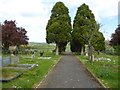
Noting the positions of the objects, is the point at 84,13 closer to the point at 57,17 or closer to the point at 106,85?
the point at 57,17

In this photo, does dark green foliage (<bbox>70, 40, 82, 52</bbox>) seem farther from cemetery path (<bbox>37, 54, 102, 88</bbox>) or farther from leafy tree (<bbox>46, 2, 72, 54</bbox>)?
cemetery path (<bbox>37, 54, 102, 88</bbox>)

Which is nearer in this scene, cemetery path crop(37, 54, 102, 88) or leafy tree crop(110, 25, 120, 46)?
cemetery path crop(37, 54, 102, 88)

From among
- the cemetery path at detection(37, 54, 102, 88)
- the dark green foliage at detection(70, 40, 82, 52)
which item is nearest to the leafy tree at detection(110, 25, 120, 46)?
the dark green foliage at detection(70, 40, 82, 52)

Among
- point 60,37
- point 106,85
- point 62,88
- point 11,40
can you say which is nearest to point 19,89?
point 62,88

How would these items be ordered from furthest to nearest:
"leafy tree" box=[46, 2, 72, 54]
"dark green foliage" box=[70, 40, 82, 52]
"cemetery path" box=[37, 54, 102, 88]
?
"dark green foliage" box=[70, 40, 82, 52] < "leafy tree" box=[46, 2, 72, 54] < "cemetery path" box=[37, 54, 102, 88]

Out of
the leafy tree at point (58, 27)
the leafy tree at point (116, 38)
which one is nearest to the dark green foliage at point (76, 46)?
the leafy tree at point (58, 27)

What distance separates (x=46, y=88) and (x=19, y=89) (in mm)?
1650

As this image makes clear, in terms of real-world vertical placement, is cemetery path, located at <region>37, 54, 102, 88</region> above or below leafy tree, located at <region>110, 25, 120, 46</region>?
below

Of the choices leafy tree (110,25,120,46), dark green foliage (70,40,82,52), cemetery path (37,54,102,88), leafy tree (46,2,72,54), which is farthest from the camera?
leafy tree (110,25,120,46)

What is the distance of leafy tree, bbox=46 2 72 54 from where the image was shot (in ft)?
213

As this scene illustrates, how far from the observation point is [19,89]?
15.5 meters

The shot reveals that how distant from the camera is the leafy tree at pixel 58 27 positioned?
213 ft

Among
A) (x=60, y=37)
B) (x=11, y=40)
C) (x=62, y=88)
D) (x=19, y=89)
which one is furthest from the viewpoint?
(x=60, y=37)

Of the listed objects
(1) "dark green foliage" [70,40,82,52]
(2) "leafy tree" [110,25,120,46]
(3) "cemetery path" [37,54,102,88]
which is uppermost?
(2) "leafy tree" [110,25,120,46]
